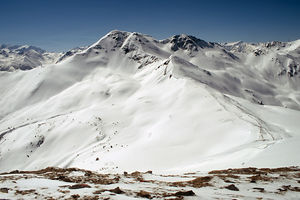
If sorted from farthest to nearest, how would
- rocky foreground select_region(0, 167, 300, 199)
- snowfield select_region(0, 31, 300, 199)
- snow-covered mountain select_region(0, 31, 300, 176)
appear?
snow-covered mountain select_region(0, 31, 300, 176), snowfield select_region(0, 31, 300, 199), rocky foreground select_region(0, 167, 300, 199)

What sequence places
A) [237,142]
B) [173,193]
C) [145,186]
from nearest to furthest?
[173,193] < [145,186] < [237,142]

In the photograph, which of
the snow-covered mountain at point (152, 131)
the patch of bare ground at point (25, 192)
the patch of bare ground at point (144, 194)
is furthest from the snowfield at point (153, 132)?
the patch of bare ground at point (144, 194)

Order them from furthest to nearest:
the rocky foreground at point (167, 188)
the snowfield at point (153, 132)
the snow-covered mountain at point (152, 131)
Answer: the snow-covered mountain at point (152, 131) < the snowfield at point (153, 132) < the rocky foreground at point (167, 188)

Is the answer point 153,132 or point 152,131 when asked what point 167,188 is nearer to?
point 153,132

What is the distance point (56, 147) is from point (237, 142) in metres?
51.6

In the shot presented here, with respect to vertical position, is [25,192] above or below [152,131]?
below

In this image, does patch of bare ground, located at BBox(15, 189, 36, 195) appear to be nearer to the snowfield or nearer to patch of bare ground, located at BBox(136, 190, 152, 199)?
the snowfield

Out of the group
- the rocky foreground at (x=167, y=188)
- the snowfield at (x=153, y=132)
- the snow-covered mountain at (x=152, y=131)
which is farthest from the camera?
the snow-covered mountain at (x=152, y=131)

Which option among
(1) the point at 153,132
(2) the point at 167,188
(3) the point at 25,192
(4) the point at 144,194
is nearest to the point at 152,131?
(1) the point at 153,132

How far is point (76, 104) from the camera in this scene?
398 ft

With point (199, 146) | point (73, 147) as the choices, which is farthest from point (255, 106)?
point (73, 147)

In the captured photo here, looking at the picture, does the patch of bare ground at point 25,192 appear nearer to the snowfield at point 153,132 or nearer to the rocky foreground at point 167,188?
the rocky foreground at point 167,188

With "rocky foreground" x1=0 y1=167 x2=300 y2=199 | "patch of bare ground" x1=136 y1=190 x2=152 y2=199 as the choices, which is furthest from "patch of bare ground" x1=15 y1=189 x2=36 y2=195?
"patch of bare ground" x1=136 y1=190 x2=152 y2=199

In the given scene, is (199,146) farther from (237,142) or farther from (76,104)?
(76,104)
